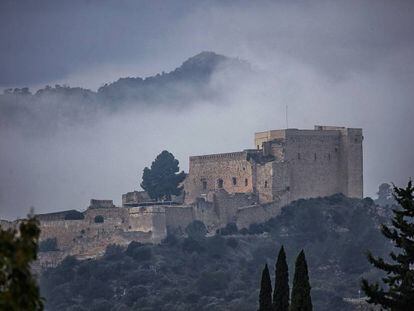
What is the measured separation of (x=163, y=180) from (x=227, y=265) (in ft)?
20.7

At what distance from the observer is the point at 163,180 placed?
7706 centimetres

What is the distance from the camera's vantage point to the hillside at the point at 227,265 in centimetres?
6956

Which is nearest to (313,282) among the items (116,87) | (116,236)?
(116,236)

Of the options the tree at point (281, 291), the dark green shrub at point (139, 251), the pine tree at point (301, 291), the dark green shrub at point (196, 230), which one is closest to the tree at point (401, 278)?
the pine tree at point (301, 291)

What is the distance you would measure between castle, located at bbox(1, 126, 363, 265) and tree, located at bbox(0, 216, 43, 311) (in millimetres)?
58061

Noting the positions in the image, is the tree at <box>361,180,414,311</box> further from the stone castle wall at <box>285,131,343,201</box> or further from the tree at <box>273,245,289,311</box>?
the stone castle wall at <box>285,131,343,201</box>

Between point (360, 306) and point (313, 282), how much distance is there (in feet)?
17.9

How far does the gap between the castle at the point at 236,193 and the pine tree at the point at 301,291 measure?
43.8 meters

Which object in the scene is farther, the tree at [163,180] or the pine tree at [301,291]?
the tree at [163,180]

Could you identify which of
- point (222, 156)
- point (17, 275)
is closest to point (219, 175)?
point (222, 156)

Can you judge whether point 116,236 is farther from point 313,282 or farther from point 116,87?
point 116,87

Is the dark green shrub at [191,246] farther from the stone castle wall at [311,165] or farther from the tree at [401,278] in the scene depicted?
the tree at [401,278]

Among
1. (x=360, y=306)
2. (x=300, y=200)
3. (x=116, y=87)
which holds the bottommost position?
(x=360, y=306)

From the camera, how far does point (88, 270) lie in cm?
7325
